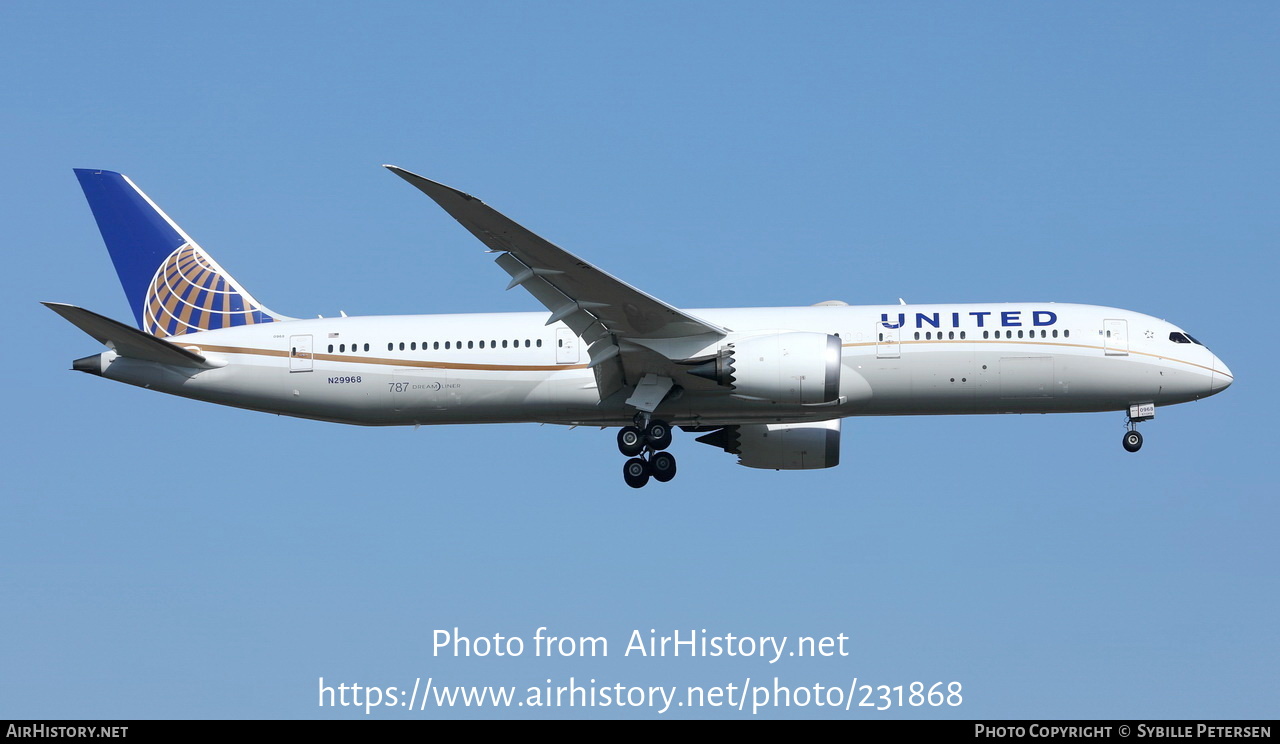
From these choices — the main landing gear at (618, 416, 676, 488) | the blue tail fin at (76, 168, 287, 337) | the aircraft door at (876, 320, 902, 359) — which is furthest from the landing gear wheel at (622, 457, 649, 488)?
the blue tail fin at (76, 168, 287, 337)

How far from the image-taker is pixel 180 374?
35.1 meters

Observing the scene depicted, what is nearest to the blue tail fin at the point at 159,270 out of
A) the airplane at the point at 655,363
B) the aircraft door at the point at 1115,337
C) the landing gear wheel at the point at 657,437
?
the airplane at the point at 655,363

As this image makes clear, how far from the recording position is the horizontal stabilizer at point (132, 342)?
32.8 meters

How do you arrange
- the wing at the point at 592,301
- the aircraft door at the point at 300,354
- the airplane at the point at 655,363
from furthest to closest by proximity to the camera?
1. the aircraft door at the point at 300,354
2. the airplane at the point at 655,363
3. the wing at the point at 592,301

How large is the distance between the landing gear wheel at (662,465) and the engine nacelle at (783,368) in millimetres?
2625

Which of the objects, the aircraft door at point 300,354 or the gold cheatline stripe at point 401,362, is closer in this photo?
the gold cheatline stripe at point 401,362

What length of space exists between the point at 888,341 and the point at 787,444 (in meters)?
5.30

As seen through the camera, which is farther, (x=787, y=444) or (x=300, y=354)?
(x=787, y=444)

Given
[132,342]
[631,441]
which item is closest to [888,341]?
[631,441]

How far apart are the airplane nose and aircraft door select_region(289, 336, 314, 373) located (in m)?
20.3

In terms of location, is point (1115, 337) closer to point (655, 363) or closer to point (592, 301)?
point (655, 363)

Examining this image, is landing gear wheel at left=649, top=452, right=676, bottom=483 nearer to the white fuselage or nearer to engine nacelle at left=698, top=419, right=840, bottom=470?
the white fuselage

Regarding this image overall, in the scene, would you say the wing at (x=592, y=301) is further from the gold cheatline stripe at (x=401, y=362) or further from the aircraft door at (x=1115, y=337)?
the aircraft door at (x=1115, y=337)

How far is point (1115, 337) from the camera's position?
33.8m
